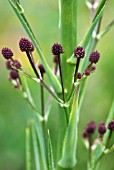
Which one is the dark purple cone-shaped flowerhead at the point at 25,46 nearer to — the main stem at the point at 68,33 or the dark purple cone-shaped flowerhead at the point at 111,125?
the main stem at the point at 68,33

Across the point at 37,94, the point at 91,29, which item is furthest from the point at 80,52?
the point at 37,94

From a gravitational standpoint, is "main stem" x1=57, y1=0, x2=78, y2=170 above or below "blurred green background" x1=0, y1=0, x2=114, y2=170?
above

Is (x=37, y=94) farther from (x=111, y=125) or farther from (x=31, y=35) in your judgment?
(x=31, y=35)


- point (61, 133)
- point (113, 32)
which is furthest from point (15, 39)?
point (61, 133)

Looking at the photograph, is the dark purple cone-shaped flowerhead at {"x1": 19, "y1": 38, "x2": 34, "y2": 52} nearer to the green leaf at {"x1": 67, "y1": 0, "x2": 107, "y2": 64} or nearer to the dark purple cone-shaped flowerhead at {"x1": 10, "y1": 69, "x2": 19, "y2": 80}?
the green leaf at {"x1": 67, "y1": 0, "x2": 107, "y2": 64}

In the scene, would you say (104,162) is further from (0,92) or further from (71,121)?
(71,121)

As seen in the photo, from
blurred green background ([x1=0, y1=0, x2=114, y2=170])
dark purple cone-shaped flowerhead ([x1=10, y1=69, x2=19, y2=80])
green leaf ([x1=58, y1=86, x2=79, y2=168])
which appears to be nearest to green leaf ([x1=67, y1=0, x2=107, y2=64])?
green leaf ([x1=58, y1=86, x2=79, y2=168])

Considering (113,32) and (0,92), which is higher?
(113,32)
